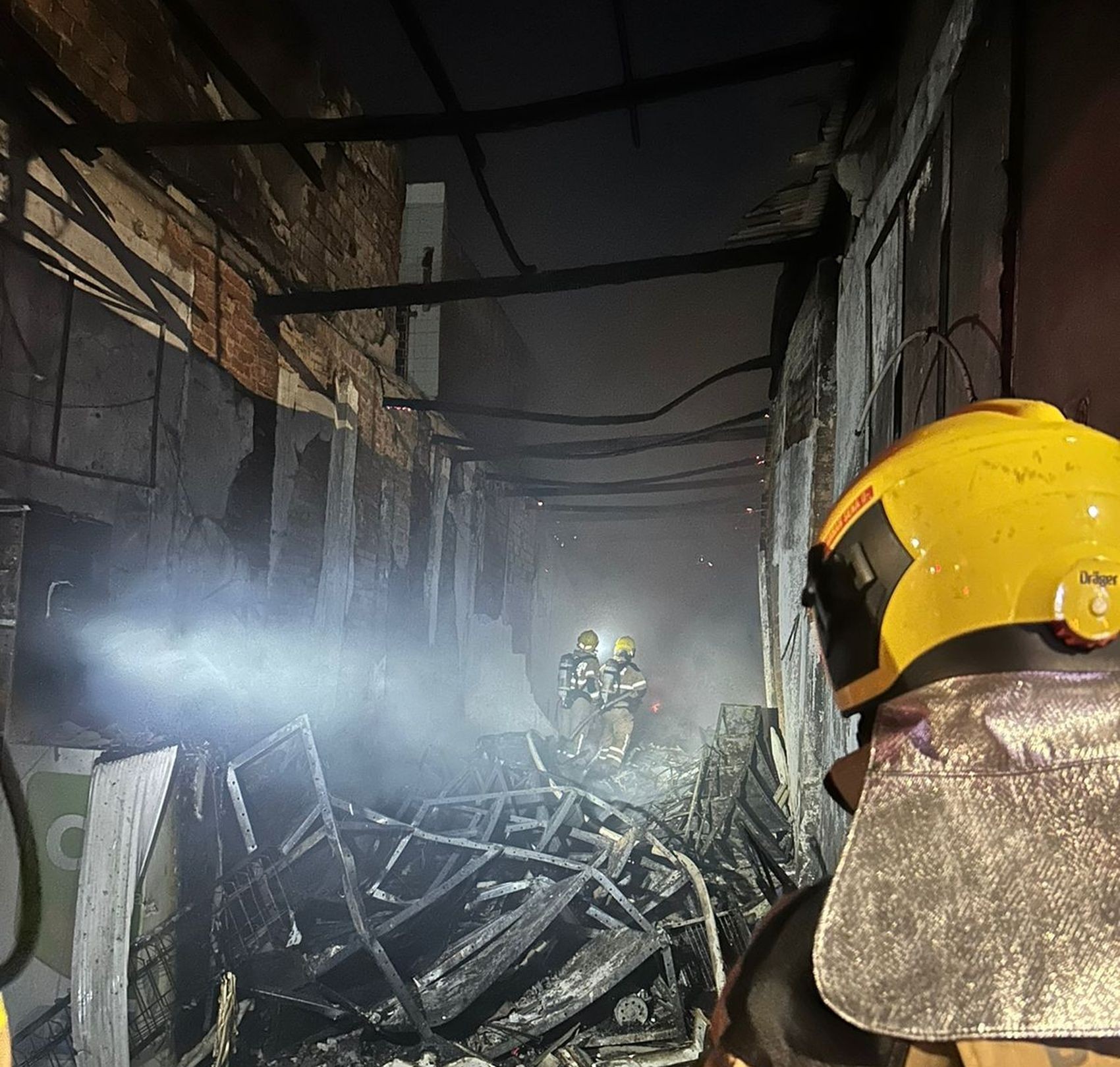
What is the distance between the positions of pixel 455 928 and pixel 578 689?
6.63m

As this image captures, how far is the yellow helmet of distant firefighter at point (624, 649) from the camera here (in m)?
12.7

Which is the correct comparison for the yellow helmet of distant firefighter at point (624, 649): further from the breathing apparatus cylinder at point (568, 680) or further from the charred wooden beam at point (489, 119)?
the charred wooden beam at point (489, 119)

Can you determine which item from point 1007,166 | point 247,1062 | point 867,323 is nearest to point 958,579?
point 1007,166

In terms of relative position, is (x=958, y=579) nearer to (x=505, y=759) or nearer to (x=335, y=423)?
(x=335, y=423)

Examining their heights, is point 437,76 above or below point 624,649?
above

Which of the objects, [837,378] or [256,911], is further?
[256,911]

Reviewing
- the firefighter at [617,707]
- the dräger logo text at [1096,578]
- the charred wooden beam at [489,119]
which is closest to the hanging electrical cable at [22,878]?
the charred wooden beam at [489,119]

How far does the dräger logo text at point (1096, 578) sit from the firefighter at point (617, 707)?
10.5 m

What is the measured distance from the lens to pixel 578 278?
473 centimetres

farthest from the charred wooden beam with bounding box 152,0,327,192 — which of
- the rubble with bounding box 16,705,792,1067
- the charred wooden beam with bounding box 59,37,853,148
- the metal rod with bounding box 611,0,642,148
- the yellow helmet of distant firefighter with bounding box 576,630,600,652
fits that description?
the yellow helmet of distant firefighter with bounding box 576,630,600,652

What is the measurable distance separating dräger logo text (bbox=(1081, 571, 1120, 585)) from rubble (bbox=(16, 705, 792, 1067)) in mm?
4017

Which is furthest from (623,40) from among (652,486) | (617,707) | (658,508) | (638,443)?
(658,508)

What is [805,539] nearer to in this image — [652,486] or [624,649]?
[652,486]

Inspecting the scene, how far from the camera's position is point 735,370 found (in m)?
6.02
